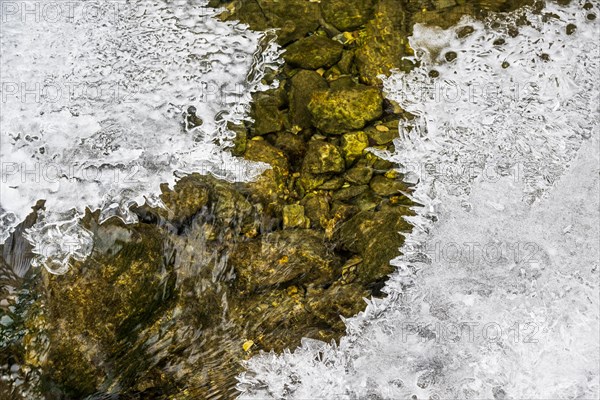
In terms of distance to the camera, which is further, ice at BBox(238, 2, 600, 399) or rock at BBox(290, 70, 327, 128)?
rock at BBox(290, 70, 327, 128)

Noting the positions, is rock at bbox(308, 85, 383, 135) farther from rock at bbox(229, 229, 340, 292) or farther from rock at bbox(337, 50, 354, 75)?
rock at bbox(229, 229, 340, 292)

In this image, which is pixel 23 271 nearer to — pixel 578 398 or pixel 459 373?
pixel 459 373

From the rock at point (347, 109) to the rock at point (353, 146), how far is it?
0.07 metres

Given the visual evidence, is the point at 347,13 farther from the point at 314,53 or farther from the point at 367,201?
the point at 367,201

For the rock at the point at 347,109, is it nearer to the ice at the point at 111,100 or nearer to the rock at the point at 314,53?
the rock at the point at 314,53

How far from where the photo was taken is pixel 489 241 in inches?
140

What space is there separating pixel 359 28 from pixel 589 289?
2.37 metres

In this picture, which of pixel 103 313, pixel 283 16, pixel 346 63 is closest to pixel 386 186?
pixel 346 63

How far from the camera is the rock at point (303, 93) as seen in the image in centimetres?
392

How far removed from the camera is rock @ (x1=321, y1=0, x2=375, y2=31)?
4.03m

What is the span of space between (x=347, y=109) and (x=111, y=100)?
5.67 feet

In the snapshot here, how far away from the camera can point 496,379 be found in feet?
10.9

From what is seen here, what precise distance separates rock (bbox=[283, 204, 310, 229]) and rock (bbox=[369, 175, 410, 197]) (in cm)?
52

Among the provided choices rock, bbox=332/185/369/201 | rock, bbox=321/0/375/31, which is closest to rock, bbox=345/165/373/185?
rock, bbox=332/185/369/201
